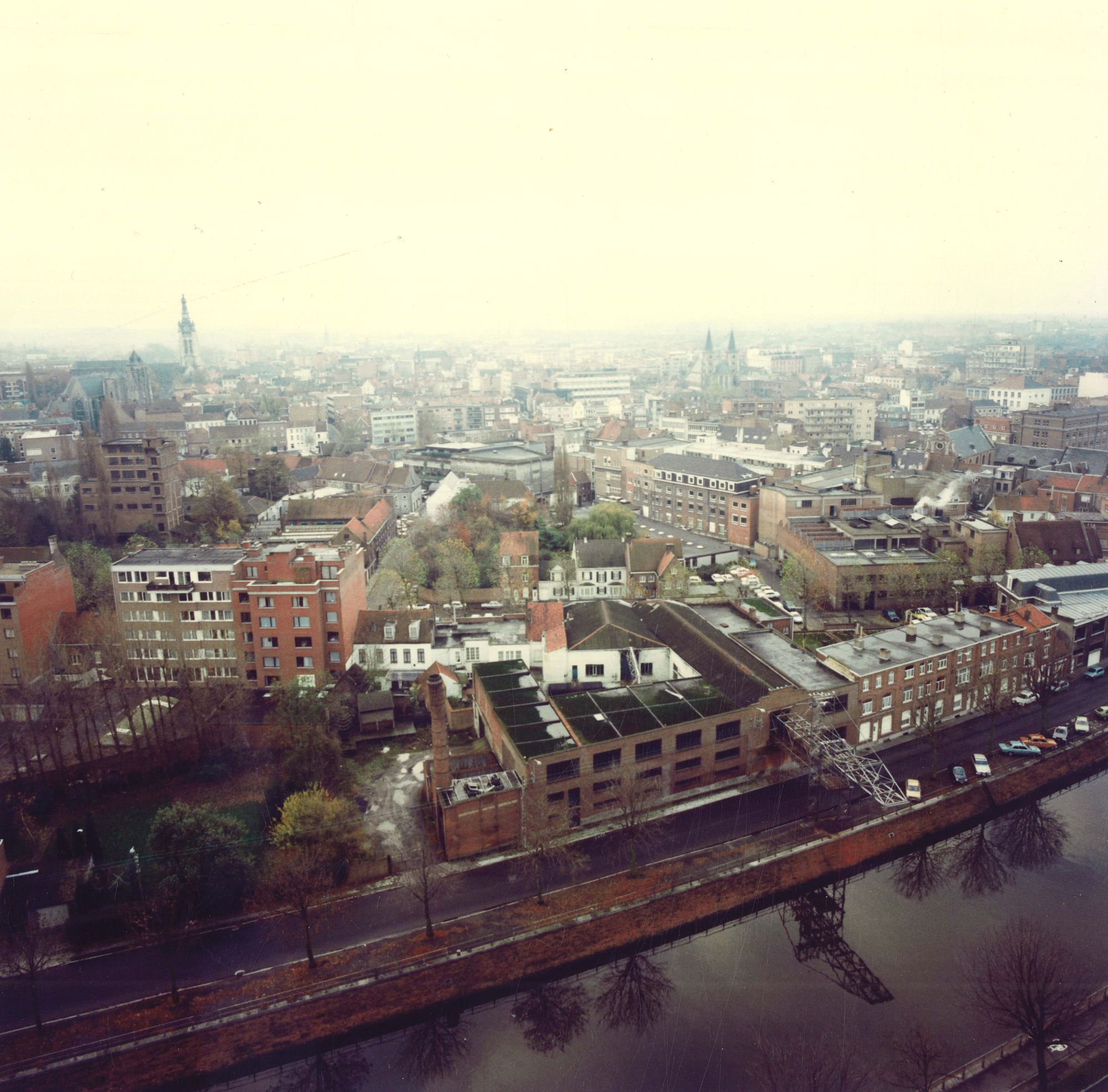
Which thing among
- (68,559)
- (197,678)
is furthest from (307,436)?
(197,678)

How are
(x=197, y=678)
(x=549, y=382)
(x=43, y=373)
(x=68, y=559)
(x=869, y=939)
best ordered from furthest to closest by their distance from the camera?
(x=549, y=382), (x=43, y=373), (x=68, y=559), (x=197, y=678), (x=869, y=939)

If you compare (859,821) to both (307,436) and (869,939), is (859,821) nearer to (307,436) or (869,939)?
(869,939)

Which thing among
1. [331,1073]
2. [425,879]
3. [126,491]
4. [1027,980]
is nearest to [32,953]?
[331,1073]

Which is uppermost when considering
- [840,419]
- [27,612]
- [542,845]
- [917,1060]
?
[840,419]

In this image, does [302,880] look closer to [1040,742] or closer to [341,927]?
[341,927]

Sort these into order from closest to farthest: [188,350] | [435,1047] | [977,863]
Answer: [435,1047]
[977,863]
[188,350]

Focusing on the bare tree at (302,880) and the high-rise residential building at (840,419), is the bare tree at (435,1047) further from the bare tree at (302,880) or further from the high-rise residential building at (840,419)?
the high-rise residential building at (840,419)
